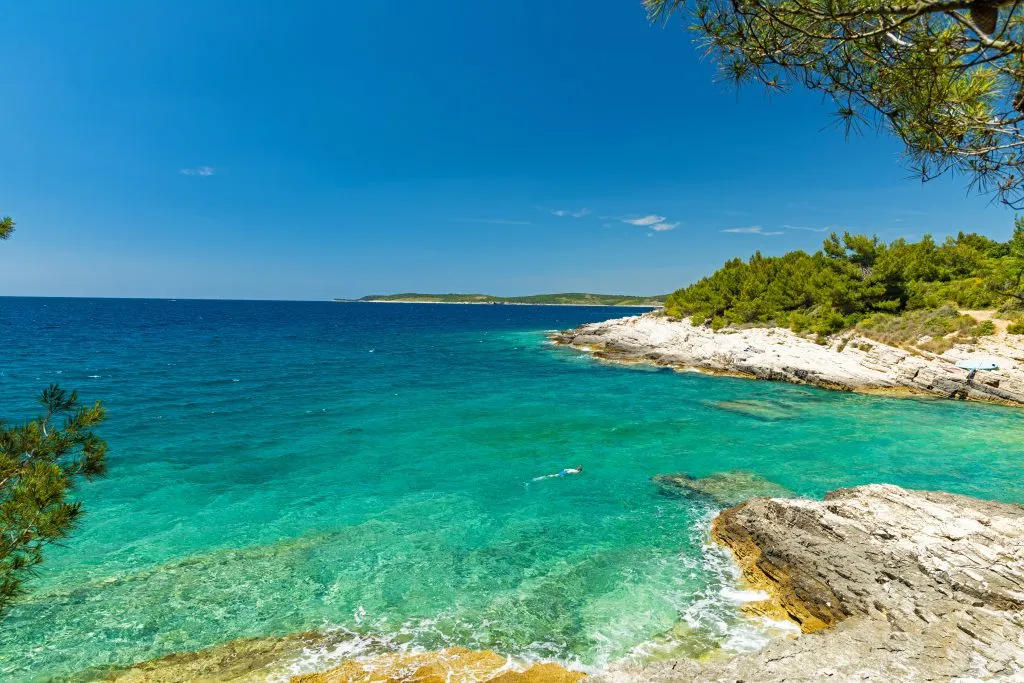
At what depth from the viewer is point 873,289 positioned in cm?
4338

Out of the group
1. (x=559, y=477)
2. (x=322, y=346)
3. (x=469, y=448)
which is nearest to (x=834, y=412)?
(x=559, y=477)

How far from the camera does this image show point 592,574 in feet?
39.7

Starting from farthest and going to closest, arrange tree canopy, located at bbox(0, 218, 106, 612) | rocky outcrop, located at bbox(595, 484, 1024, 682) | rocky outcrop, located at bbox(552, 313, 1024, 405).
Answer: rocky outcrop, located at bbox(552, 313, 1024, 405), rocky outcrop, located at bbox(595, 484, 1024, 682), tree canopy, located at bbox(0, 218, 106, 612)

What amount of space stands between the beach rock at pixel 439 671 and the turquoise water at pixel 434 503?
57 centimetres

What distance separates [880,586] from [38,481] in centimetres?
1381

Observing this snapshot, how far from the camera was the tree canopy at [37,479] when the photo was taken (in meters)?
4.72

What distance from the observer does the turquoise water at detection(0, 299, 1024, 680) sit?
10.1 meters

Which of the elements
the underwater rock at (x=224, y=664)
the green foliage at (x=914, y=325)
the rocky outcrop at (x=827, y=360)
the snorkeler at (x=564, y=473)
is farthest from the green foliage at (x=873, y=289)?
the underwater rock at (x=224, y=664)

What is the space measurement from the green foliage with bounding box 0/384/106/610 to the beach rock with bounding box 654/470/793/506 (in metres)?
16.7

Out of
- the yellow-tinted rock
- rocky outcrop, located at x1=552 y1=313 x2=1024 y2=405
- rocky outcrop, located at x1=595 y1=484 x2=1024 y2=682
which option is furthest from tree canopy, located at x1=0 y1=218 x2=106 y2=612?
rocky outcrop, located at x1=552 y1=313 x2=1024 y2=405

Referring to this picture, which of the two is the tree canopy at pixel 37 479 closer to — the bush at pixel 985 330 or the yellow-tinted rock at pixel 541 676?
the yellow-tinted rock at pixel 541 676

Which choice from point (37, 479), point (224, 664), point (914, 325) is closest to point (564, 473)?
point (224, 664)

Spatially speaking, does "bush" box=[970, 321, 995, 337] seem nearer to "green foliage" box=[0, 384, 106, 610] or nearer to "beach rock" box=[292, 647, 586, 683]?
"beach rock" box=[292, 647, 586, 683]

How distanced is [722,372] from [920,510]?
118 feet
